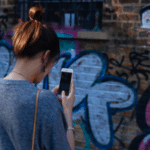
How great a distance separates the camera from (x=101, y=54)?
2.83 m

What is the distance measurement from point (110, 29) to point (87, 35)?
329mm

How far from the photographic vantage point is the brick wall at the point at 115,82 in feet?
8.63

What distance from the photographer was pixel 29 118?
974 mm

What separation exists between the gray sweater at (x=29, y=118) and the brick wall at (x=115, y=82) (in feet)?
6.15

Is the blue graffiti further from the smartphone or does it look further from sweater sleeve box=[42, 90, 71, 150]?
sweater sleeve box=[42, 90, 71, 150]

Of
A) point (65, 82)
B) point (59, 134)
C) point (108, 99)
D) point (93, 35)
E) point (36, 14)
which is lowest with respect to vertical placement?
point (108, 99)

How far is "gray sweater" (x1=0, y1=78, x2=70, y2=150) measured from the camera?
0.97 m

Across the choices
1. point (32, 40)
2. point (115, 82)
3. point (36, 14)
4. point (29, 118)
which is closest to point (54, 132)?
point (29, 118)

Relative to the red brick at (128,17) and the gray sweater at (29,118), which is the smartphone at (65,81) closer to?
the gray sweater at (29,118)

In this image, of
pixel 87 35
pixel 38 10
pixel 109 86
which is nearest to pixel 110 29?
pixel 87 35

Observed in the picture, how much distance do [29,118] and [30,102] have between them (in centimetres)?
8

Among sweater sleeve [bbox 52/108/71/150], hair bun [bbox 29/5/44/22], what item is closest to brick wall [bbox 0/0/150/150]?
hair bun [bbox 29/5/44/22]

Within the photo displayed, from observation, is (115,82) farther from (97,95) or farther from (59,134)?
(59,134)

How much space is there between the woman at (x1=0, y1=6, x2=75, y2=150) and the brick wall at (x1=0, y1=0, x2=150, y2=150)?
5.71ft
